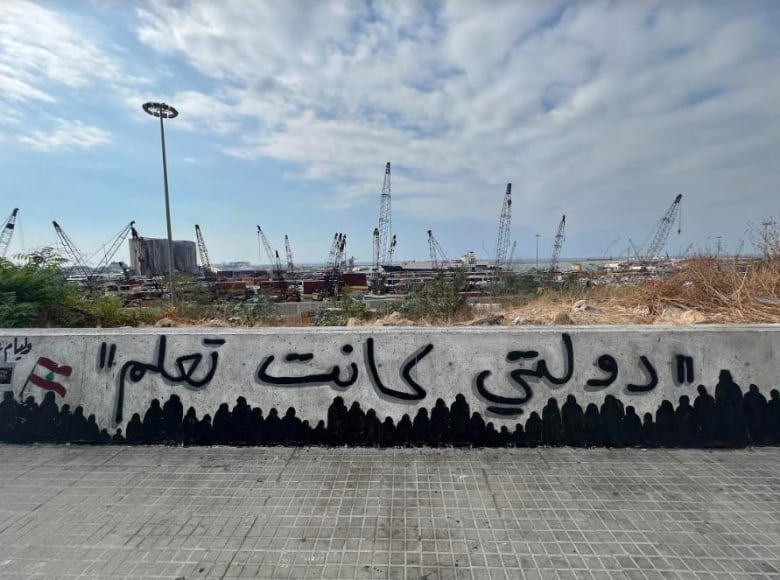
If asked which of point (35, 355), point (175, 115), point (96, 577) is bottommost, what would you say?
point (96, 577)

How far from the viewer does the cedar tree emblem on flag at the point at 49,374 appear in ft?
14.3

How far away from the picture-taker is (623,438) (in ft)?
13.2

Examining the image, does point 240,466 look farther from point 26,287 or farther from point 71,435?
point 26,287

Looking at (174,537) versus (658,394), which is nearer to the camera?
(174,537)

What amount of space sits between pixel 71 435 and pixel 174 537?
7.74 feet

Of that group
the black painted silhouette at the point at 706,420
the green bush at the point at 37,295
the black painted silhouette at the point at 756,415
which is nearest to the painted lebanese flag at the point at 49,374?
the green bush at the point at 37,295

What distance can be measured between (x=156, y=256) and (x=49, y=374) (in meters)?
78.2

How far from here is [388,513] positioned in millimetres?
3031

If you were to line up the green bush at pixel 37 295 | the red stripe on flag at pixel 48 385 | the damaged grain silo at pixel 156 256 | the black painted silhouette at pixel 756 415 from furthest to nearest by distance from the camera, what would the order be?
the damaged grain silo at pixel 156 256 → the green bush at pixel 37 295 → the red stripe on flag at pixel 48 385 → the black painted silhouette at pixel 756 415

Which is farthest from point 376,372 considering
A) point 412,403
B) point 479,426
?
point 479,426

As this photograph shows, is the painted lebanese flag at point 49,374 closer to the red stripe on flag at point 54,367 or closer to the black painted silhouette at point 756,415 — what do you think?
the red stripe on flag at point 54,367

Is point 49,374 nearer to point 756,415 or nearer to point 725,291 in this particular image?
point 756,415

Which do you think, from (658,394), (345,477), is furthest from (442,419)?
(658,394)

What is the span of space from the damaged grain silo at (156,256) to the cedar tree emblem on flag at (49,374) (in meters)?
40.4
